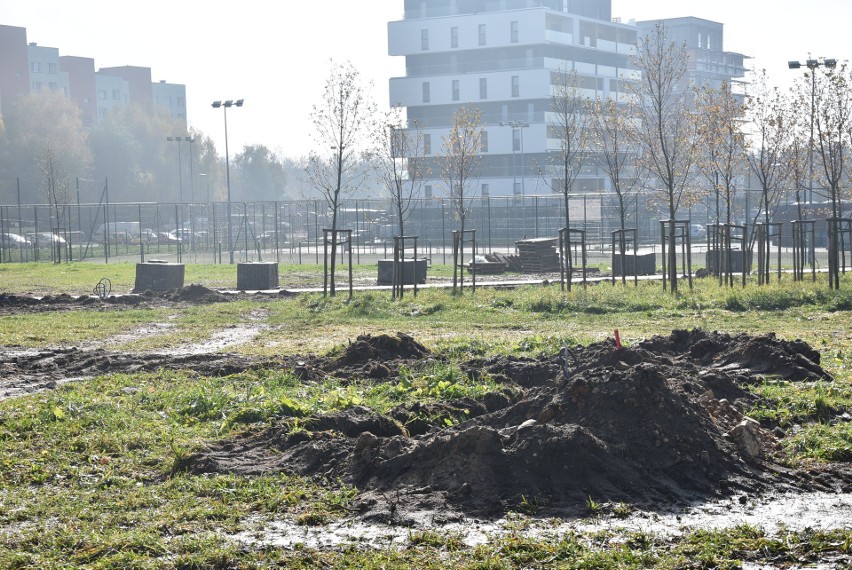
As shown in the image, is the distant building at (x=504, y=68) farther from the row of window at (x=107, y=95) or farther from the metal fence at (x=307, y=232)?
the row of window at (x=107, y=95)

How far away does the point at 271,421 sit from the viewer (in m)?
10.1

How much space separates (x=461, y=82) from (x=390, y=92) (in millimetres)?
8409

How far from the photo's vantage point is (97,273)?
40.2m

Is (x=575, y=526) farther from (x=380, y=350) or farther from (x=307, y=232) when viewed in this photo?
(x=307, y=232)

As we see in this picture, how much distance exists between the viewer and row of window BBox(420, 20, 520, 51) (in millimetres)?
107062

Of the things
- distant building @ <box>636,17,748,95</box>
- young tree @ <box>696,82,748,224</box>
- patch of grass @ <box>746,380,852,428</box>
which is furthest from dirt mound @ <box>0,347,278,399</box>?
distant building @ <box>636,17,748,95</box>

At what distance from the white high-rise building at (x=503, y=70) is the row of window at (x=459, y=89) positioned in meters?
0.10

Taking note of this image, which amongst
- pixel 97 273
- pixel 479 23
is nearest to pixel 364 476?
pixel 97 273

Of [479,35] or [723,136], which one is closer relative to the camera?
[723,136]

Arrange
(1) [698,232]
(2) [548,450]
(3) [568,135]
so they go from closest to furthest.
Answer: (2) [548,450] < (3) [568,135] < (1) [698,232]

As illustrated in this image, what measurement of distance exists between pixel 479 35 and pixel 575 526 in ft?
347

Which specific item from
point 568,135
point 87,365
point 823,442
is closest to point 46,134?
point 568,135

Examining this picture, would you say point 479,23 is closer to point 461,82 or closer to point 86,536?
point 461,82

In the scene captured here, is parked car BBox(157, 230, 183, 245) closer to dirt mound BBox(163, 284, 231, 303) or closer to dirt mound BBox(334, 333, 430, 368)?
dirt mound BBox(163, 284, 231, 303)
